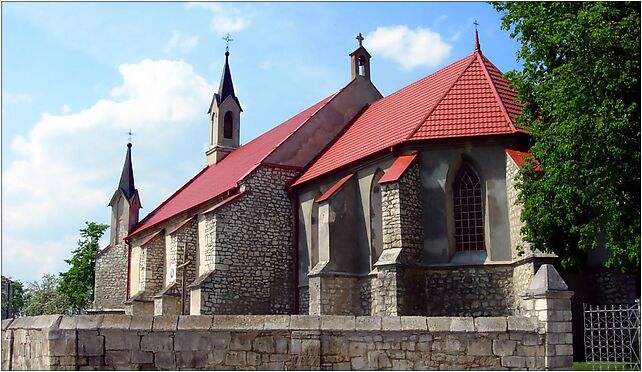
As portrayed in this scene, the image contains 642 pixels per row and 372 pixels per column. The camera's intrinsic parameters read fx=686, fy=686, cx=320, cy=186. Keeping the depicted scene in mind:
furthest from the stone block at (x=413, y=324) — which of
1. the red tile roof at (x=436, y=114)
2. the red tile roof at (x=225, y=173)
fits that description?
the red tile roof at (x=225, y=173)

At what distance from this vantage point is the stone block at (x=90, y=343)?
9.98 m

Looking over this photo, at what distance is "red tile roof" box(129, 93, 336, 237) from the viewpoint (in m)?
25.9

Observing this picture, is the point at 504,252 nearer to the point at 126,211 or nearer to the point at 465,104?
the point at 465,104

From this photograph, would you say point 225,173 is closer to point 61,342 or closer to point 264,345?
point 264,345

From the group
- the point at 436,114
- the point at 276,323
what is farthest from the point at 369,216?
the point at 276,323

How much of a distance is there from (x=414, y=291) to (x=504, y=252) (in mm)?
2508

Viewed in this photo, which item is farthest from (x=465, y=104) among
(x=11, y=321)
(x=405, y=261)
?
(x=11, y=321)

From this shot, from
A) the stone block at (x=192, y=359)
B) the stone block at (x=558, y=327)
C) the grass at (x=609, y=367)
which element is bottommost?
the grass at (x=609, y=367)

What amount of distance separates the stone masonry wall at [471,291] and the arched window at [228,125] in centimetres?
2038

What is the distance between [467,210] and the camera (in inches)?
725

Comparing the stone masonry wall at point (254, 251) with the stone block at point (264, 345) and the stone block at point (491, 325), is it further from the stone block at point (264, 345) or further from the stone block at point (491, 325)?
the stone block at point (491, 325)

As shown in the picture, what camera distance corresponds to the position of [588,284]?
17.1 metres

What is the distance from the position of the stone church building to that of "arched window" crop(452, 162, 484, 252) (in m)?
0.03

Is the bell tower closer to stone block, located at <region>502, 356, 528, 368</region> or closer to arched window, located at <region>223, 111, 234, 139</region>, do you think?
arched window, located at <region>223, 111, 234, 139</region>
